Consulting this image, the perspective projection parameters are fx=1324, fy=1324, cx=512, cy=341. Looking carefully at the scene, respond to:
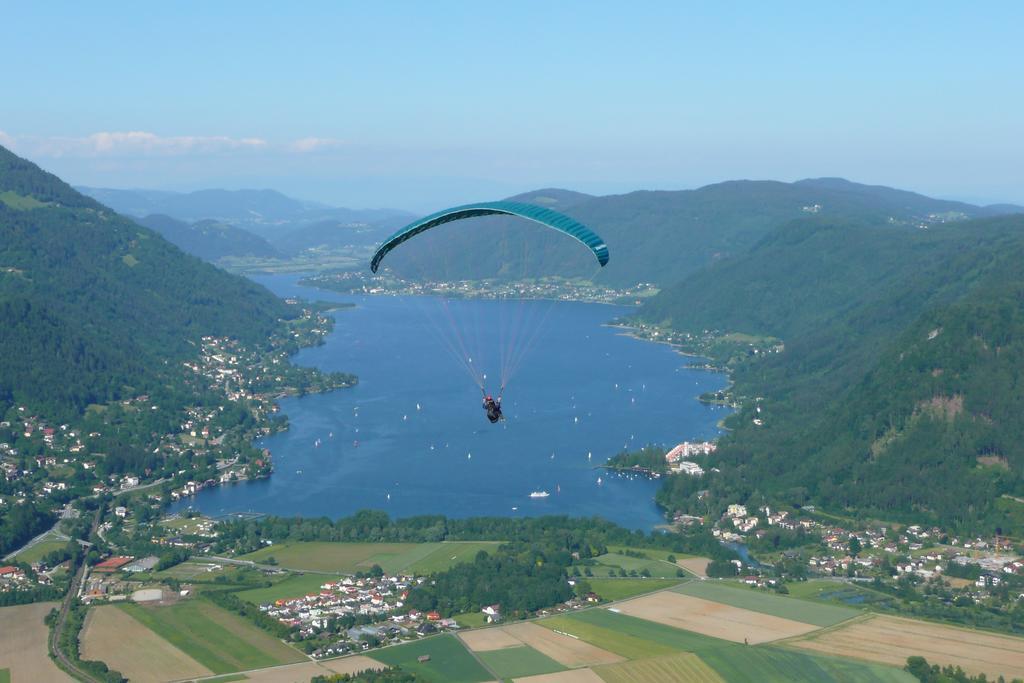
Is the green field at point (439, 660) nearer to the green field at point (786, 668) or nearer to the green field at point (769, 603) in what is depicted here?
the green field at point (786, 668)

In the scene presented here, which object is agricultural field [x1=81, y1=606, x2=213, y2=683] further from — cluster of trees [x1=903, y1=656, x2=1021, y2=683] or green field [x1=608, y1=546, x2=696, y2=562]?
cluster of trees [x1=903, y1=656, x2=1021, y2=683]

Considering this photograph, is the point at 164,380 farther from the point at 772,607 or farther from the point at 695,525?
the point at 772,607

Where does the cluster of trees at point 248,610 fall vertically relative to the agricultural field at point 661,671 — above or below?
below

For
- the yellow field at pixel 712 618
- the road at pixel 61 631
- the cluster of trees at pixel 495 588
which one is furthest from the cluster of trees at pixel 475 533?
the yellow field at pixel 712 618

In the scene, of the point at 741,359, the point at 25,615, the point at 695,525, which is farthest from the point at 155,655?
the point at 741,359

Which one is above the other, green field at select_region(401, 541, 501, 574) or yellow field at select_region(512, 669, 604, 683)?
yellow field at select_region(512, 669, 604, 683)

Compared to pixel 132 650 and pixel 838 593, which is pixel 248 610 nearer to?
pixel 132 650


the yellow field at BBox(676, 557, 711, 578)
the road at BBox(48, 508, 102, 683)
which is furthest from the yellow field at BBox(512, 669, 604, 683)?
the road at BBox(48, 508, 102, 683)
